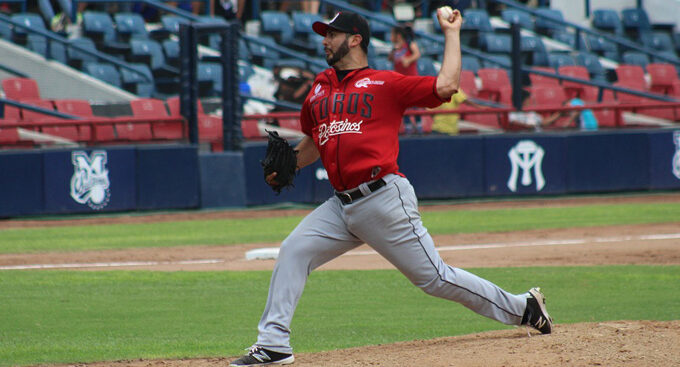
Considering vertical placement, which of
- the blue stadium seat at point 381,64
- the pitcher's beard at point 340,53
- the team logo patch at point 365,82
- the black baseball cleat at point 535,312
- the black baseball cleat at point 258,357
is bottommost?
the black baseball cleat at point 258,357

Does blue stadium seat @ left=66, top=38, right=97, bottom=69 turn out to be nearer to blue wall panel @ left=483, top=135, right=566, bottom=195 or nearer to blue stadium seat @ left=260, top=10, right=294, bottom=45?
blue stadium seat @ left=260, top=10, right=294, bottom=45

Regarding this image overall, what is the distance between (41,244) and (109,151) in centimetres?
285

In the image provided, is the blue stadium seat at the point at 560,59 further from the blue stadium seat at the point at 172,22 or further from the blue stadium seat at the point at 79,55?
the blue stadium seat at the point at 79,55

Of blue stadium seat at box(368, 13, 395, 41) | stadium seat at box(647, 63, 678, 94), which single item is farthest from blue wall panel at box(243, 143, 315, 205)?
stadium seat at box(647, 63, 678, 94)

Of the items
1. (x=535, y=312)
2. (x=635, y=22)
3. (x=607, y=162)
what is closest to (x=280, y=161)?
(x=535, y=312)

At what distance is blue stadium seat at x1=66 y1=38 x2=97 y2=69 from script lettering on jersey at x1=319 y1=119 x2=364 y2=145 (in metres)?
12.8

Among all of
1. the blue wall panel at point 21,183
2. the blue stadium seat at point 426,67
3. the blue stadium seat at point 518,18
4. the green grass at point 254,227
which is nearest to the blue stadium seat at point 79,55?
the blue wall panel at point 21,183

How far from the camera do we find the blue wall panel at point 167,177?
14.7 m

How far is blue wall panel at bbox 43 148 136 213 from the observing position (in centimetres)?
1424

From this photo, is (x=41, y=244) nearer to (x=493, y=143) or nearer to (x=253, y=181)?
(x=253, y=181)

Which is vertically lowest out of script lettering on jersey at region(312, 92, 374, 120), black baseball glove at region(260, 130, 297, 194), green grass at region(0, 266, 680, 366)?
green grass at region(0, 266, 680, 366)

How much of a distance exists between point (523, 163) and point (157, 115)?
20.0ft

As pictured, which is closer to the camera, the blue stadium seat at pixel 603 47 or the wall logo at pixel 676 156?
the wall logo at pixel 676 156

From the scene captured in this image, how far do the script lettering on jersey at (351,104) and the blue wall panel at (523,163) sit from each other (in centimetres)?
1099
